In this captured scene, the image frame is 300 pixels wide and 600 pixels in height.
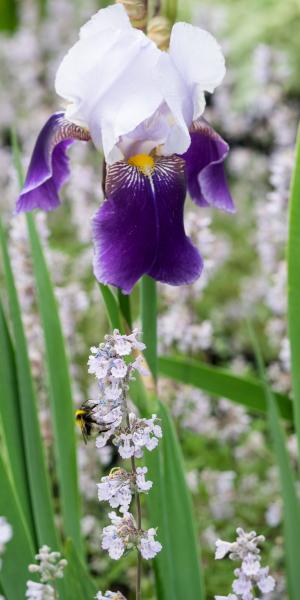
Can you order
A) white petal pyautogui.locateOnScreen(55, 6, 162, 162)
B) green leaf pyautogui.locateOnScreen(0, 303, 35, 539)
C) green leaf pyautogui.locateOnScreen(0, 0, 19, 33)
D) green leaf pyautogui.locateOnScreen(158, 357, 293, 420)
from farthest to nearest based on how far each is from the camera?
green leaf pyautogui.locateOnScreen(0, 0, 19, 33)
green leaf pyautogui.locateOnScreen(158, 357, 293, 420)
green leaf pyautogui.locateOnScreen(0, 303, 35, 539)
white petal pyautogui.locateOnScreen(55, 6, 162, 162)

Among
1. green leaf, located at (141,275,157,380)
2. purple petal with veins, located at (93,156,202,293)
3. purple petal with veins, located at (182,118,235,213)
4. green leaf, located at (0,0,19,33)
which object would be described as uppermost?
green leaf, located at (0,0,19,33)

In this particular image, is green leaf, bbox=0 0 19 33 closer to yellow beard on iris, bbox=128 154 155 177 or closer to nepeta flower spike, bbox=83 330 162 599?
yellow beard on iris, bbox=128 154 155 177

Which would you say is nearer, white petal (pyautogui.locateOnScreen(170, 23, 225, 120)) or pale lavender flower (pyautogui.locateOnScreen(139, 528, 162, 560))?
pale lavender flower (pyautogui.locateOnScreen(139, 528, 162, 560))

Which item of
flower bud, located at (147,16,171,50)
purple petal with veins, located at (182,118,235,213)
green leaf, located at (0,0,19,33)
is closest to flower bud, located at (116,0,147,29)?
flower bud, located at (147,16,171,50)

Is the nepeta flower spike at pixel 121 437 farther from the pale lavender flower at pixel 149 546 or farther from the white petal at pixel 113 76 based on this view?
the white petal at pixel 113 76

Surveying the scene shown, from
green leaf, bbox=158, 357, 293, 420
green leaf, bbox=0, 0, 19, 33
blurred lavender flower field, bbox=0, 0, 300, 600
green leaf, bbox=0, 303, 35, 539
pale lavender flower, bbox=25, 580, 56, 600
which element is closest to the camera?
pale lavender flower, bbox=25, 580, 56, 600

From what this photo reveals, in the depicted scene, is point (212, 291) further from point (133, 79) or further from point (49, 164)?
point (133, 79)

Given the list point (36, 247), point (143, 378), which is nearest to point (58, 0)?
point (36, 247)
